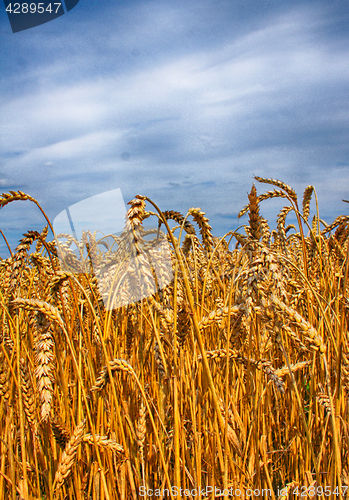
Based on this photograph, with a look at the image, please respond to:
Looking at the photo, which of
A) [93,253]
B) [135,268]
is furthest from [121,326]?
[135,268]

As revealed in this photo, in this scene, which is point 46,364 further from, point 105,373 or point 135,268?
point 135,268

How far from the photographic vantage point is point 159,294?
1208 millimetres

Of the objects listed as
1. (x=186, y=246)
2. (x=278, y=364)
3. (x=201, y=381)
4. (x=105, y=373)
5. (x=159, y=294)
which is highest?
(x=186, y=246)

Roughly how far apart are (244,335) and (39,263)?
1.19 m

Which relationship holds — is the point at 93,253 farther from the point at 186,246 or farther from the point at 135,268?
the point at 135,268

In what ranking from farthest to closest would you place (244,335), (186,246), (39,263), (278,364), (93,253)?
(278,364) < (93,253) < (39,263) < (186,246) < (244,335)

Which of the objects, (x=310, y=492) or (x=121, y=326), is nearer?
(x=310, y=492)

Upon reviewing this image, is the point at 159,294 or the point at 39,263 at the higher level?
the point at 39,263

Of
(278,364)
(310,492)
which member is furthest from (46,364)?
(278,364)

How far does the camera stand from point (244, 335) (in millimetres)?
1367

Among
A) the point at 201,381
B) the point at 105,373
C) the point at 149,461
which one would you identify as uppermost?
the point at 105,373

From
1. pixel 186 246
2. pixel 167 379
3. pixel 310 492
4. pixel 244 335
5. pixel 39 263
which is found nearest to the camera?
pixel 310 492

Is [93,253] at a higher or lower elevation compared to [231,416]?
higher

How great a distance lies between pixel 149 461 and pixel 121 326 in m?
0.63
